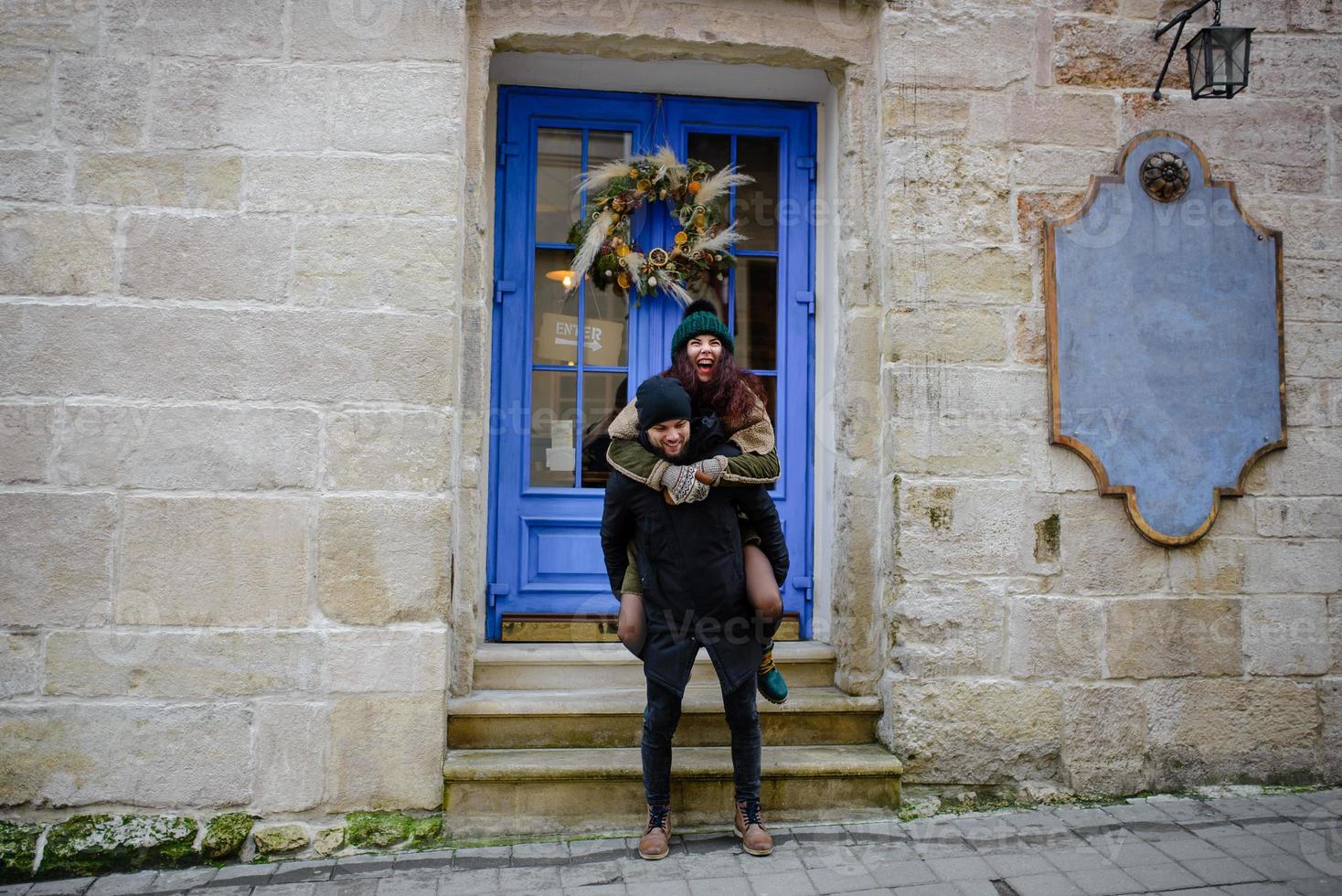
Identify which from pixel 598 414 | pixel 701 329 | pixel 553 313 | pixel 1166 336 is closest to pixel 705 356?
pixel 701 329

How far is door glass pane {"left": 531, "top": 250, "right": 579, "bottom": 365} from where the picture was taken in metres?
4.13

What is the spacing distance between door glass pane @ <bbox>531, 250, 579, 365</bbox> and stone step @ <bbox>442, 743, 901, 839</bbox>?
68.9 inches

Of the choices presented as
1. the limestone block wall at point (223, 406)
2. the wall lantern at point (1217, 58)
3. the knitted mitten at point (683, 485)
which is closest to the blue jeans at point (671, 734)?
the knitted mitten at point (683, 485)

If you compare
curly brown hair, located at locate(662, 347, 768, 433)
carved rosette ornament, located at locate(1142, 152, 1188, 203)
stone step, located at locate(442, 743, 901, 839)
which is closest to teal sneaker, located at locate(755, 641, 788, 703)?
stone step, located at locate(442, 743, 901, 839)

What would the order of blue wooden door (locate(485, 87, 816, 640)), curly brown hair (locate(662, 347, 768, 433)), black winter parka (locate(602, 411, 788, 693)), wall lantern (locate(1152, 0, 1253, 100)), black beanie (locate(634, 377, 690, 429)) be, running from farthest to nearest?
1. blue wooden door (locate(485, 87, 816, 640))
2. wall lantern (locate(1152, 0, 1253, 100))
3. curly brown hair (locate(662, 347, 768, 433))
4. black winter parka (locate(602, 411, 788, 693))
5. black beanie (locate(634, 377, 690, 429))

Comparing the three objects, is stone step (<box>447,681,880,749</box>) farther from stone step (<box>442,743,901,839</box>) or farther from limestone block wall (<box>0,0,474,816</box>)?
limestone block wall (<box>0,0,474,816</box>)

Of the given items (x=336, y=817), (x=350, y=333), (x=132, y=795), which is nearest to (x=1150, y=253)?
(x=350, y=333)

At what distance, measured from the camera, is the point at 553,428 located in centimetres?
413

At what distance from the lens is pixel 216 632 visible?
323 cm

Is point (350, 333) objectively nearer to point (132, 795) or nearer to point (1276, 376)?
point (132, 795)

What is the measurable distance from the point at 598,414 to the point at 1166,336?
2.42 m

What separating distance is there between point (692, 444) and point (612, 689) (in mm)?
1275

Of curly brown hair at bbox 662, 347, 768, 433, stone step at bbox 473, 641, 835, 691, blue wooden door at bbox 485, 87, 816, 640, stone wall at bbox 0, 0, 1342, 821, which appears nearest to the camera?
curly brown hair at bbox 662, 347, 768, 433

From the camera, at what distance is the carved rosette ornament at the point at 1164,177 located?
3682 millimetres
